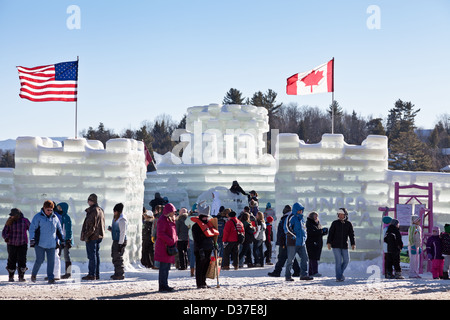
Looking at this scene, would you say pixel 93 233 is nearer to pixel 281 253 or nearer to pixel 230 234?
pixel 230 234

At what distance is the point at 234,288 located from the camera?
42.6ft

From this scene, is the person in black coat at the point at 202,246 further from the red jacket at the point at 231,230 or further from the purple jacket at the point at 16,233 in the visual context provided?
the purple jacket at the point at 16,233

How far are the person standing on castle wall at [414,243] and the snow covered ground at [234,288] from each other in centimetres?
31

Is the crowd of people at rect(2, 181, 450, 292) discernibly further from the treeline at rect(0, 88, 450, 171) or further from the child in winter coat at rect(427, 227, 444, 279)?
the treeline at rect(0, 88, 450, 171)

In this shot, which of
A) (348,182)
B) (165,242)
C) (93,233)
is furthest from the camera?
(348,182)

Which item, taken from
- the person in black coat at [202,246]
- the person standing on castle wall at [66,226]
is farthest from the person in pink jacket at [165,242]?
the person standing on castle wall at [66,226]

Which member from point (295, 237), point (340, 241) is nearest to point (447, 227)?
point (340, 241)

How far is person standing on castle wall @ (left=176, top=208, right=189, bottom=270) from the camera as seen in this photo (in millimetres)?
15938

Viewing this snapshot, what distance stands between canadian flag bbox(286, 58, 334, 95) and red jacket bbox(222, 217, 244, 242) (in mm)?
4548

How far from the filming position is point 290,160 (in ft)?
57.2

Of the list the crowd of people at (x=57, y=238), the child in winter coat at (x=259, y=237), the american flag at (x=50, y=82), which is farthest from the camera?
the american flag at (x=50, y=82)

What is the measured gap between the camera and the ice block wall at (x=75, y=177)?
54.0 ft

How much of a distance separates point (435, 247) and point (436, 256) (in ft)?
0.64
